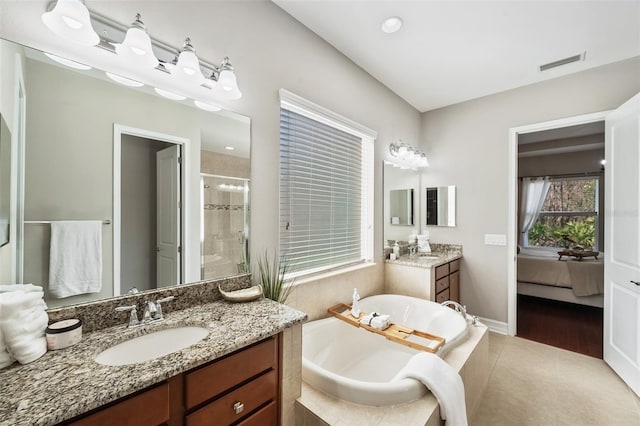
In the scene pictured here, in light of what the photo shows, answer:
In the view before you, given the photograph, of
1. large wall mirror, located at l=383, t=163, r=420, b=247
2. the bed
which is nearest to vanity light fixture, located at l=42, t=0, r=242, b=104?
large wall mirror, located at l=383, t=163, r=420, b=247

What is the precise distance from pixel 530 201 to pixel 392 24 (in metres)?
4.97

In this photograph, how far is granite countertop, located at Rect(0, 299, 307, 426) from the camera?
2.21 feet

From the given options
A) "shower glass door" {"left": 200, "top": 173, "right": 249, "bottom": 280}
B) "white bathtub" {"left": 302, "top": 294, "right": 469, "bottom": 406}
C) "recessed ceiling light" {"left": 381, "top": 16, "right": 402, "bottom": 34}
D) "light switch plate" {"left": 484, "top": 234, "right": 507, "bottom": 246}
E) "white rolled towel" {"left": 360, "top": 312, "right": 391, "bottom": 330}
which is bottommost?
"white bathtub" {"left": 302, "top": 294, "right": 469, "bottom": 406}

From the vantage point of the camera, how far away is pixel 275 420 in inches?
48.4

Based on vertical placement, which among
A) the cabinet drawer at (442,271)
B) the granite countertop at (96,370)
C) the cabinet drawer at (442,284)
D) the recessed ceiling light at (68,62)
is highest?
the recessed ceiling light at (68,62)

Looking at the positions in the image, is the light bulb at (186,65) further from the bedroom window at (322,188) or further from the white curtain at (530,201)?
the white curtain at (530,201)

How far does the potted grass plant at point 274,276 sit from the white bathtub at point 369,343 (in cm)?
33

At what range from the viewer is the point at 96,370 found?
32.9 inches

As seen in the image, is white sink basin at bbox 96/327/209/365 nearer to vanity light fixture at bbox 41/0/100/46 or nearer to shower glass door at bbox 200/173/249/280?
shower glass door at bbox 200/173/249/280

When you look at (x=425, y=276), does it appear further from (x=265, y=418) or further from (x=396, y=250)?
(x=265, y=418)

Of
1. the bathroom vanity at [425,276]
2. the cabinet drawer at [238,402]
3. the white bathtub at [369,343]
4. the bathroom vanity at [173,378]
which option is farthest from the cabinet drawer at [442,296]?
the cabinet drawer at [238,402]

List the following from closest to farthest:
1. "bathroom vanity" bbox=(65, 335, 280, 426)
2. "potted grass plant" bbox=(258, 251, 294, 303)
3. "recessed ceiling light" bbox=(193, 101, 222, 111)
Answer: "bathroom vanity" bbox=(65, 335, 280, 426) < "recessed ceiling light" bbox=(193, 101, 222, 111) < "potted grass plant" bbox=(258, 251, 294, 303)

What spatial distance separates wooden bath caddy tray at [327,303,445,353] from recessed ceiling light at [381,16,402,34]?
2255 mm

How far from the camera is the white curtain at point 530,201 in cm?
521
